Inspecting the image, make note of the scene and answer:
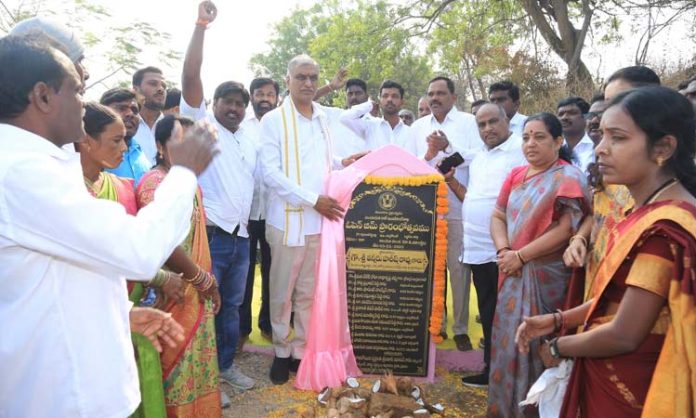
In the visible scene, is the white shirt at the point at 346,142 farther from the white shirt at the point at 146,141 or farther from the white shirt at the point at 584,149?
the white shirt at the point at 584,149

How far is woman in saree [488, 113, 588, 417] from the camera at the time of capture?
A: 3.11 m

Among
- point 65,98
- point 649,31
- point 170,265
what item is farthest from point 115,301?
point 649,31

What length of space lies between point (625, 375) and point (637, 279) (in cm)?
40

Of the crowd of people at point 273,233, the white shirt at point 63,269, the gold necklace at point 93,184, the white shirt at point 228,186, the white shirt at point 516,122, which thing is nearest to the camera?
the white shirt at point 63,269

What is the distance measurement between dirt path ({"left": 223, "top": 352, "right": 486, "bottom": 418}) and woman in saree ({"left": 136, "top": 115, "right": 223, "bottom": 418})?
0.67m

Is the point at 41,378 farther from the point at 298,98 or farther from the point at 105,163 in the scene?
the point at 298,98

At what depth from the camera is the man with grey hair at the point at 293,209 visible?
4.03 m

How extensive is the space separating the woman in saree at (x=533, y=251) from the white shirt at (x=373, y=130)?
78.6 inches

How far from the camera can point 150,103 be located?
4.51 metres

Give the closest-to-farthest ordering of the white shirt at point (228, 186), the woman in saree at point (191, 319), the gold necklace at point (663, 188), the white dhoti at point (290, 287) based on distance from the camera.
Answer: the gold necklace at point (663, 188) < the woman in saree at point (191, 319) < the white shirt at point (228, 186) < the white dhoti at point (290, 287)

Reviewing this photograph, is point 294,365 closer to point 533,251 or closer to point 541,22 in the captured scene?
point 533,251

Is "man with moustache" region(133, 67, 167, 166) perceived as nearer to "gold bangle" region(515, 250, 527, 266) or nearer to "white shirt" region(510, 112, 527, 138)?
"gold bangle" region(515, 250, 527, 266)

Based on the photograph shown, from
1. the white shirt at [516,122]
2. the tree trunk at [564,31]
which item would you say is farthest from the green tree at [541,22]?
the white shirt at [516,122]

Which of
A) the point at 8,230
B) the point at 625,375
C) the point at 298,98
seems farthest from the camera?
the point at 298,98
